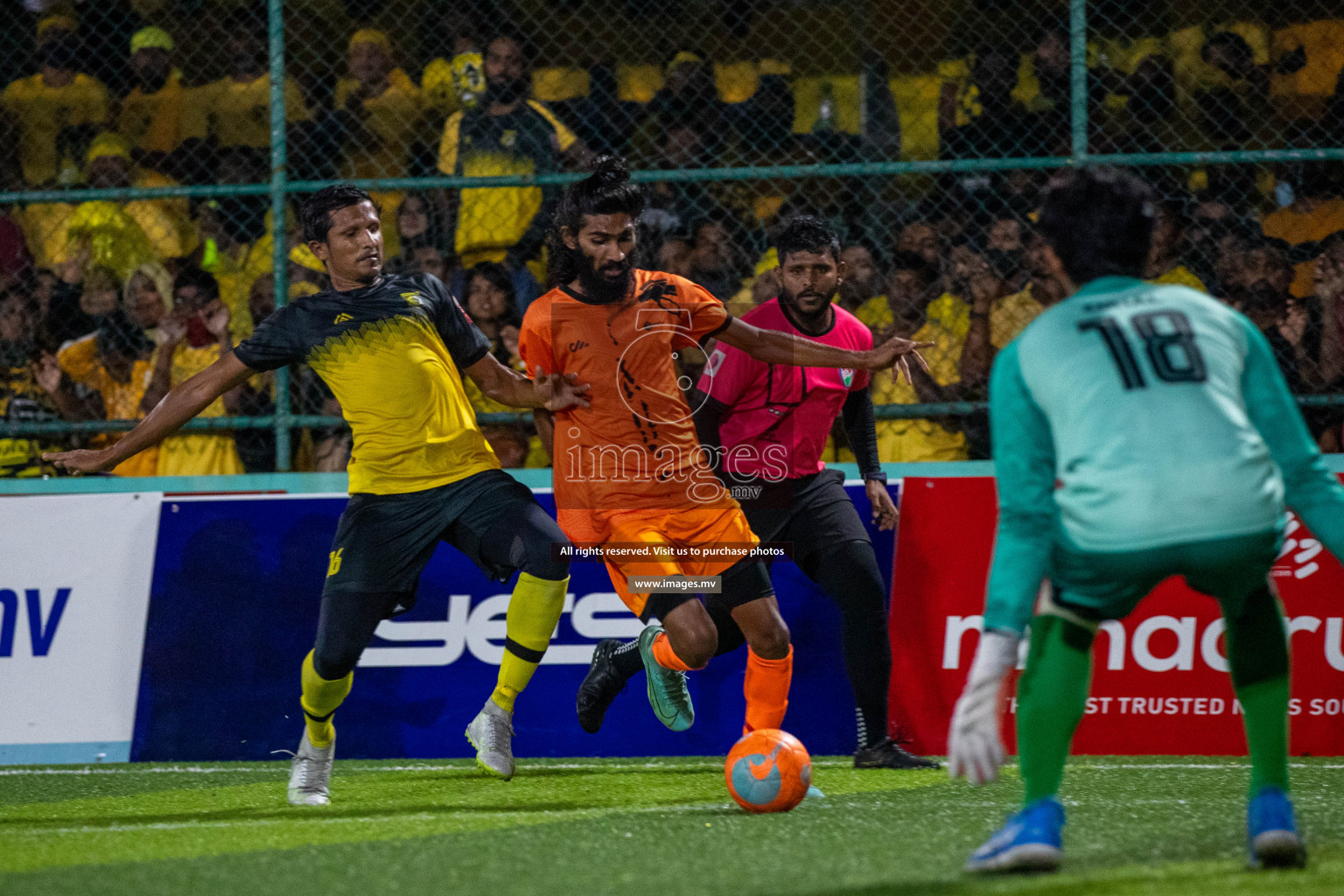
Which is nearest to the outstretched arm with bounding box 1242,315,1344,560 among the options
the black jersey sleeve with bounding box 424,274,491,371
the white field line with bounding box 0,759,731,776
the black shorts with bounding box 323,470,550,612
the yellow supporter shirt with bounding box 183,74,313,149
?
the black shorts with bounding box 323,470,550,612

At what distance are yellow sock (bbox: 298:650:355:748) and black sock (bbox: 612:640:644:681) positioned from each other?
1.25 metres

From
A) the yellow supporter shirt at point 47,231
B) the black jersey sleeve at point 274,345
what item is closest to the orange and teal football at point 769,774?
the black jersey sleeve at point 274,345

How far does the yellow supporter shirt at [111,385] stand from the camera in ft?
26.2

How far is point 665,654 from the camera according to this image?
574cm

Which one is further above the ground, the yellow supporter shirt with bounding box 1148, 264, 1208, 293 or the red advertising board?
the yellow supporter shirt with bounding box 1148, 264, 1208, 293

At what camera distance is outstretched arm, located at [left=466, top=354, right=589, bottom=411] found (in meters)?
5.38

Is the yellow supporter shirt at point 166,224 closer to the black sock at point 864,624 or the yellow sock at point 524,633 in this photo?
the yellow sock at point 524,633

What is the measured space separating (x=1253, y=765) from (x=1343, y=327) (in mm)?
4427

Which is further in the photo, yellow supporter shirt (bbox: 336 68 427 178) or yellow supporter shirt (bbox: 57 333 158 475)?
yellow supporter shirt (bbox: 336 68 427 178)

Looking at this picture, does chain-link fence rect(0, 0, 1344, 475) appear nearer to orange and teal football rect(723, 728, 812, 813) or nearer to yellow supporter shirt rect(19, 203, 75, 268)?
yellow supporter shirt rect(19, 203, 75, 268)

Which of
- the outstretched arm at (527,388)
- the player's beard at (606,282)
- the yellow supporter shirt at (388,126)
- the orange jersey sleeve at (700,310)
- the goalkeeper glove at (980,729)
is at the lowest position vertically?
the goalkeeper glove at (980,729)

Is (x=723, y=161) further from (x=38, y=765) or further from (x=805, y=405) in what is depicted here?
(x=38, y=765)

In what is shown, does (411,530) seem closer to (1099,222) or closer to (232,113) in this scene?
(1099,222)

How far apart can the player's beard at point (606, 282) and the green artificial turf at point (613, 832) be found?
185 centimetres
